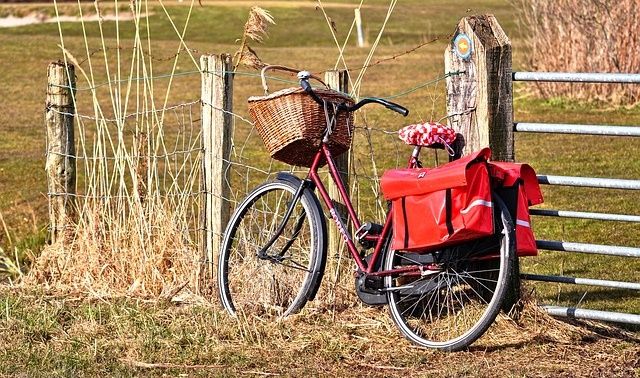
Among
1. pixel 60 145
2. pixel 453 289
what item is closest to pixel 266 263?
pixel 453 289

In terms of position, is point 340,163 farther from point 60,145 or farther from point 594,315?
point 60,145

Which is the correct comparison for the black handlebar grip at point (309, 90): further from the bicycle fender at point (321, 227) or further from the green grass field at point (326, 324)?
the green grass field at point (326, 324)

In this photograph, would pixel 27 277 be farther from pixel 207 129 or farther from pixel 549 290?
pixel 549 290

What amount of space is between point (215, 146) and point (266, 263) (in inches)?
34.5

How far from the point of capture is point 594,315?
244 inches

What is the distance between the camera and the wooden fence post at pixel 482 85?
634cm

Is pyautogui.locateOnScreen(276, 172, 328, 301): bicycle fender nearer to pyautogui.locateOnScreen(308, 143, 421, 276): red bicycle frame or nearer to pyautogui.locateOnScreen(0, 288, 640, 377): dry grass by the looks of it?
pyautogui.locateOnScreen(308, 143, 421, 276): red bicycle frame

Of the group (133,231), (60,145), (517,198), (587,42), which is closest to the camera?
(517,198)

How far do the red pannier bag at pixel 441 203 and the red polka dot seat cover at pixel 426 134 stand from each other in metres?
0.18

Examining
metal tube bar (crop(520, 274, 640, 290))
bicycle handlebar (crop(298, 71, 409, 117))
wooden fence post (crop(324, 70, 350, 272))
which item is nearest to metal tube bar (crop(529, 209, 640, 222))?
metal tube bar (crop(520, 274, 640, 290))

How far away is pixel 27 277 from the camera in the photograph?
7840mm

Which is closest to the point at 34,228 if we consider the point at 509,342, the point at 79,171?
the point at 79,171

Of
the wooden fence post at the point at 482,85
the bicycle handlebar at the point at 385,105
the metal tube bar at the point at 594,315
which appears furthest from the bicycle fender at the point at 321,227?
the metal tube bar at the point at 594,315

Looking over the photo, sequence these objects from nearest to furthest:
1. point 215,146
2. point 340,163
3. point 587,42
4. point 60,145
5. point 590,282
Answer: point 590,282
point 340,163
point 215,146
point 60,145
point 587,42
